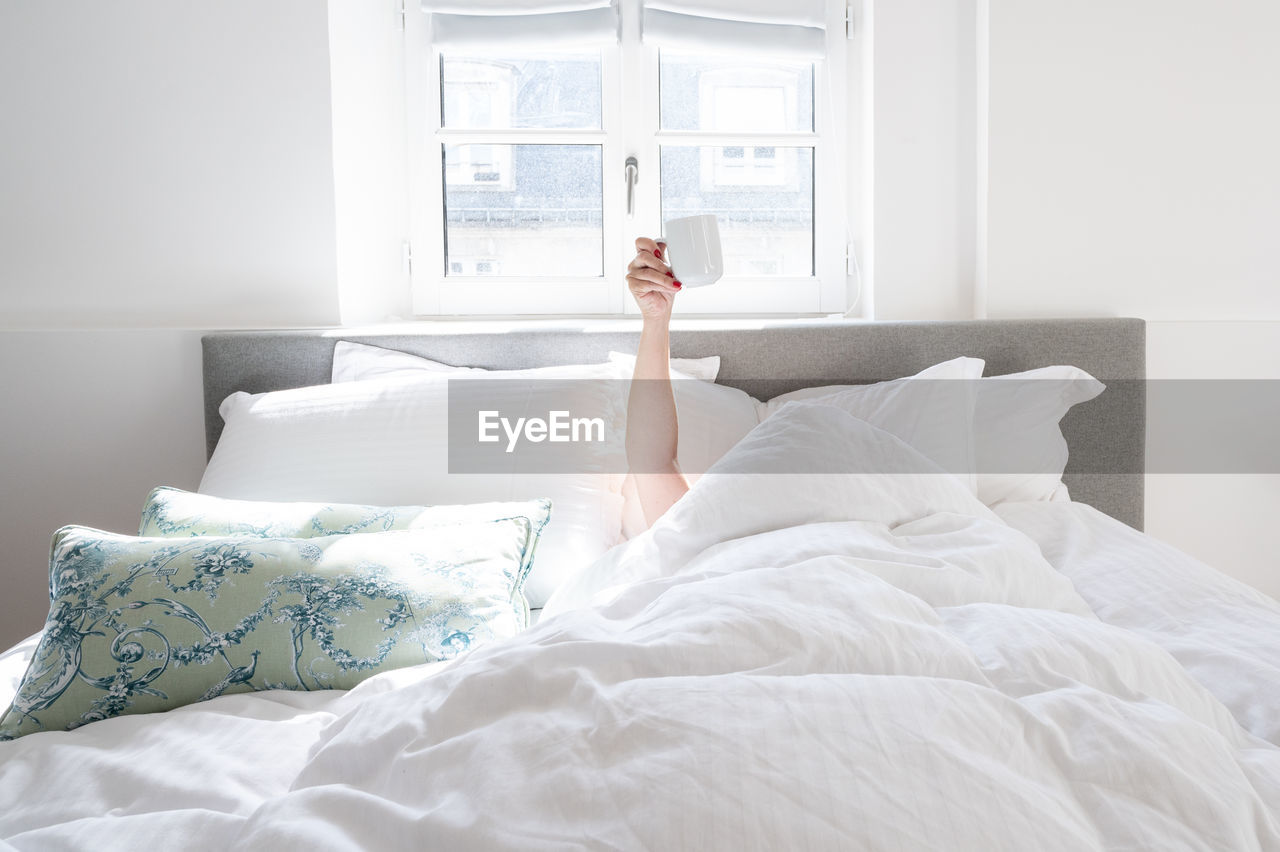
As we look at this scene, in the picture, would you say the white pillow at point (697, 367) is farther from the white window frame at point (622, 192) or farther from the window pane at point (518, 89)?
the window pane at point (518, 89)

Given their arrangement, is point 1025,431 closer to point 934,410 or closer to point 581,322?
point 934,410

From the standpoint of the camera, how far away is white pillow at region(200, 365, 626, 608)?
162cm

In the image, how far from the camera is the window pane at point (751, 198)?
245 centimetres

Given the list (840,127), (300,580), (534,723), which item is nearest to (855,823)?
(534,723)

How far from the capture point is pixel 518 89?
2.42 m

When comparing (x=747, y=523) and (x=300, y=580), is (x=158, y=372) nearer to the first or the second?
(x=300, y=580)

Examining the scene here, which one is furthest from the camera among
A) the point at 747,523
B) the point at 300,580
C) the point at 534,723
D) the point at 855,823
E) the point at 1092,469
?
the point at 1092,469

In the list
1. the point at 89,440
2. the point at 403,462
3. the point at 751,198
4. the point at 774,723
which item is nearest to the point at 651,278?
the point at 403,462

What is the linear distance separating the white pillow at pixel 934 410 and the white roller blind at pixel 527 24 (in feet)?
4.12

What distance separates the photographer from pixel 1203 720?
2.72 ft

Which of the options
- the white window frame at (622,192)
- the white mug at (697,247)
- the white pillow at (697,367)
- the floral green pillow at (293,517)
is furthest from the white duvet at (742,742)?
the white window frame at (622,192)

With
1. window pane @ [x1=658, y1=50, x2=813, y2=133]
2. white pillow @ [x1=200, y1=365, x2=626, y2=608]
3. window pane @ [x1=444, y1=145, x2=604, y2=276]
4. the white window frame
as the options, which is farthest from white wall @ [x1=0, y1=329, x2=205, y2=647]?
window pane @ [x1=658, y1=50, x2=813, y2=133]

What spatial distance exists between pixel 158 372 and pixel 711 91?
5.28 ft

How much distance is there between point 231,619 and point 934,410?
1.31 metres
